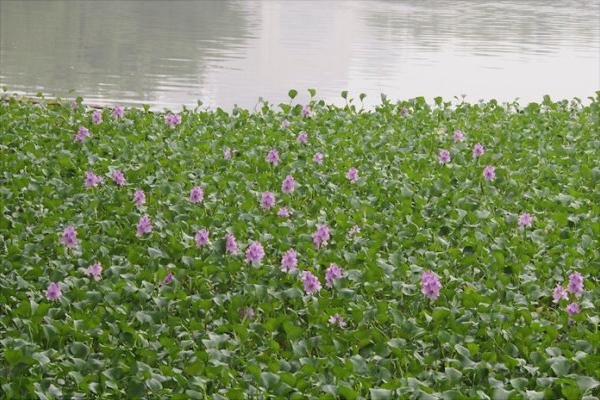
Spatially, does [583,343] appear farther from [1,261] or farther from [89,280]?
[1,261]

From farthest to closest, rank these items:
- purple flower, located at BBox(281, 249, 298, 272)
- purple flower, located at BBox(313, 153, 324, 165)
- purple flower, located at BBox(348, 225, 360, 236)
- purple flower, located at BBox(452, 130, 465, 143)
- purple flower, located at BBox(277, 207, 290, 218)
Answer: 1. purple flower, located at BBox(452, 130, 465, 143)
2. purple flower, located at BBox(313, 153, 324, 165)
3. purple flower, located at BBox(277, 207, 290, 218)
4. purple flower, located at BBox(348, 225, 360, 236)
5. purple flower, located at BBox(281, 249, 298, 272)

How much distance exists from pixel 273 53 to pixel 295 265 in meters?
8.50

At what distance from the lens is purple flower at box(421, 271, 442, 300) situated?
9.56 ft

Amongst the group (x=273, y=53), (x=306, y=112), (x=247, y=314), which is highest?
(x=306, y=112)

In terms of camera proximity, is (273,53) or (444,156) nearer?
(444,156)

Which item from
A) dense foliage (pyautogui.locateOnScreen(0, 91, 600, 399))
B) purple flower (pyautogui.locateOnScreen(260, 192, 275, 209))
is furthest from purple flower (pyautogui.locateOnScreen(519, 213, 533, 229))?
purple flower (pyautogui.locateOnScreen(260, 192, 275, 209))

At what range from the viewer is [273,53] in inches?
447

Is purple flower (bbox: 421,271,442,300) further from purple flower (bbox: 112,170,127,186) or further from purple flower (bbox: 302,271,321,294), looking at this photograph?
purple flower (bbox: 112,170,127,186)

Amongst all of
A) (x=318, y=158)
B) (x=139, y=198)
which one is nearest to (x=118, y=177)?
(x=139, y=198)

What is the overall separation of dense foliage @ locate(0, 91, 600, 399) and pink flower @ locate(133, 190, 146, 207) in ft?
0.04

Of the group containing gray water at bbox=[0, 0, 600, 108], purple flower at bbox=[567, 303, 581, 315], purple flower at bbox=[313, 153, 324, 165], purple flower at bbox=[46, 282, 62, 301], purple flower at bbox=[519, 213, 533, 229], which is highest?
purple flower at bbox=[313, 153, 324, 165]

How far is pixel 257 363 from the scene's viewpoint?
8.23 ft

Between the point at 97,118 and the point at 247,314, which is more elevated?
the point at 97,118

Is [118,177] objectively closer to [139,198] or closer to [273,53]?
[139,198]
